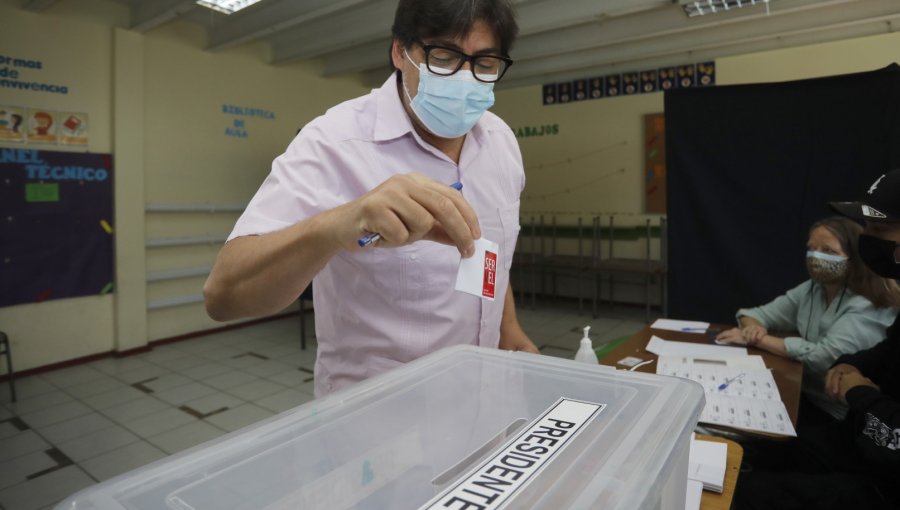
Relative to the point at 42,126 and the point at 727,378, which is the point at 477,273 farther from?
the point at 42,126

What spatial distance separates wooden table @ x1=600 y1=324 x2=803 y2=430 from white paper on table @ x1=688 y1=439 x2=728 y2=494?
0.29m

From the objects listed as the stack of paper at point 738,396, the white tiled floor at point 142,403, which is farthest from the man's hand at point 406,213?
the white tiled floor at point 142,403

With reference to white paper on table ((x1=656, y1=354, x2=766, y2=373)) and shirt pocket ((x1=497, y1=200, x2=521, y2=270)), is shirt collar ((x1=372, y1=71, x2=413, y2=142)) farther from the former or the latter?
white paper on table ((x1=656, y1=354, x2=766, y2=373))

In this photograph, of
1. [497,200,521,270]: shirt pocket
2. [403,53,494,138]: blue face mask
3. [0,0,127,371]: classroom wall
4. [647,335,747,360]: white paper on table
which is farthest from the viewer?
[0,0,127,371]: classroom wall

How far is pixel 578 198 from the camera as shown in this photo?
682 cm

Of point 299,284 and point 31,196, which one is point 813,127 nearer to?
point 299,284

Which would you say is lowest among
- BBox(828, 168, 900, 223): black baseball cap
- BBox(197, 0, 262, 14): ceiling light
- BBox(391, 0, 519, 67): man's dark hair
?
BBox(828, 168, 900, 223): black baseball cap

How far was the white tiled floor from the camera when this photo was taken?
9.17 feet

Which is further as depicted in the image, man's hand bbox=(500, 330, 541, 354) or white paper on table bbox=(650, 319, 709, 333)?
white paper on table bbox=(650, 319, 709, 333)

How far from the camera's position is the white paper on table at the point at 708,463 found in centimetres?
98

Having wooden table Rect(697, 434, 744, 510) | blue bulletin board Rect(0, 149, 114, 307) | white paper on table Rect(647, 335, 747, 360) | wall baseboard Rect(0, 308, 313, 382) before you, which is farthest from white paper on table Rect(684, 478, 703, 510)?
wall baseboard Rect(0, 308, 313, 382)

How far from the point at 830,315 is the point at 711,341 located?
0.51m

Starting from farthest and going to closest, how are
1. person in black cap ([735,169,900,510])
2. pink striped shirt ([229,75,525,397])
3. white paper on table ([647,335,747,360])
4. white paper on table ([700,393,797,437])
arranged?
white paper on table ([647,335,747,360])
person in black cap ([735,169,900,510])
white paper on table ([700,393,797,437])
pink striped shirt ([229,75,525,397])

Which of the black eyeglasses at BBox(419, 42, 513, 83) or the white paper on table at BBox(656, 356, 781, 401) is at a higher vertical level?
the black eyeglasses at BBox(419, 42, 513, 83)
